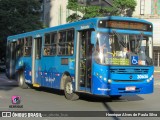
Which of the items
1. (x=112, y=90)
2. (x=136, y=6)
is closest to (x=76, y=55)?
(x=112, y=90)

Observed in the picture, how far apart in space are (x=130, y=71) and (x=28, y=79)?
798cm

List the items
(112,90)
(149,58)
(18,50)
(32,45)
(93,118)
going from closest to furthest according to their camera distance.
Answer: (93,118)
(112,90)
(149,58)
(32,45)
(18,50)

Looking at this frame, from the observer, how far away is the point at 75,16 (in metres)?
50.9

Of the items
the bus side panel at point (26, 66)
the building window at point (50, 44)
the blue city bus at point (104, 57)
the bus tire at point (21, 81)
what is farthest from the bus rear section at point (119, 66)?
the bus tire at point (21, 81)

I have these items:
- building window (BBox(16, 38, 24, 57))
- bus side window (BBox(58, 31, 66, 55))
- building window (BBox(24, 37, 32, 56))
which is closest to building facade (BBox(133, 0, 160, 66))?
building window (BBox(16, 38, 24, 57))

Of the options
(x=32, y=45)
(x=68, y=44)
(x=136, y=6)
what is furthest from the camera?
(x=136, y=6)

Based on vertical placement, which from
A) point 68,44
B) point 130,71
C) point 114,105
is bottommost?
point 114,105

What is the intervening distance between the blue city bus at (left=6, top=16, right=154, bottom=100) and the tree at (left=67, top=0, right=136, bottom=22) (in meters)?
30.3

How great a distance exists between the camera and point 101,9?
1884 inches

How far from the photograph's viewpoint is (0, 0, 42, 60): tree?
47500 millimetres

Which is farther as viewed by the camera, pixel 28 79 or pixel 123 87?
pixel 28 79

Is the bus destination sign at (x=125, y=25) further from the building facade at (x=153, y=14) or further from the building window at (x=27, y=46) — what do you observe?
the building facade at (x=153, y=14)

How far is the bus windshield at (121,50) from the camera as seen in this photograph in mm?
13453

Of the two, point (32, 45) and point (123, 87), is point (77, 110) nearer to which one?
point (123, 87)
